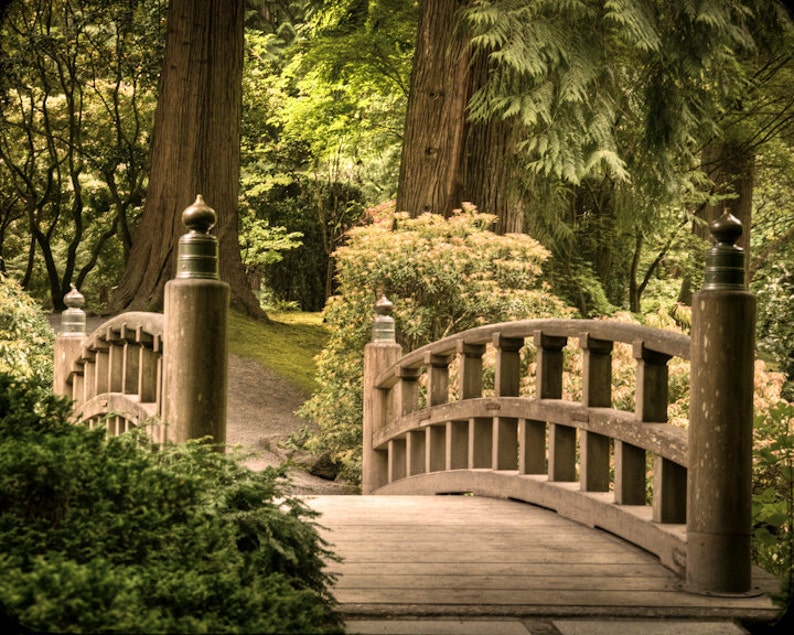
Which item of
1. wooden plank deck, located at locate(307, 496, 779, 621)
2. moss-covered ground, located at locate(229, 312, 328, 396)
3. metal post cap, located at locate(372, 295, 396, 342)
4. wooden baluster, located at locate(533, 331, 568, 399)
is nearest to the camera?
wooden plank deck, located at locate(307, 496, 779, 621)

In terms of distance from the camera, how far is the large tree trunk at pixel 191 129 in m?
15.9

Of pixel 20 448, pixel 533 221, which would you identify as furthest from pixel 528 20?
pixel 20 448

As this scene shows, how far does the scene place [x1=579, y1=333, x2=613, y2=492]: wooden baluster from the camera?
5.54m

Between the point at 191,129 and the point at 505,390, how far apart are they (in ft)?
34.2

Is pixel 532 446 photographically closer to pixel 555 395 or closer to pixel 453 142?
pixel 555 395

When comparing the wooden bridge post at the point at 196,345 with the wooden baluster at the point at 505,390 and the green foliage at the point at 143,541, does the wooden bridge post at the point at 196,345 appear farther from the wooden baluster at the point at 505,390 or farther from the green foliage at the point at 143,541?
the wooden baluster at the point at 505,390

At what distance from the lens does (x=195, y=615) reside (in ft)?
9.26

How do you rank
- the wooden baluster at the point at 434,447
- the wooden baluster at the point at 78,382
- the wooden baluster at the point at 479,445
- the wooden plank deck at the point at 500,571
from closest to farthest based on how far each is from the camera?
the wooden plank deck at the point at 500,571
the wooden baluster at the point at 479,445
the wooden baluster at the point at 434,447
the wooden baluster at the point at 78,382

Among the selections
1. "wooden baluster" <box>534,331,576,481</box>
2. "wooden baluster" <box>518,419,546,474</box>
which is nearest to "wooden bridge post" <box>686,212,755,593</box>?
"wooden baluster" <box>534,331,576,481</box>

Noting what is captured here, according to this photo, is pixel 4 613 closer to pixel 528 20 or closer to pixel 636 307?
pixel 528 20

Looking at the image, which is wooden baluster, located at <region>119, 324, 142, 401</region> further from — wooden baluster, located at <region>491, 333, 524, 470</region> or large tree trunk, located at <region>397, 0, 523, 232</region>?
large tree trunk, located at <region>397, 0, 523, 232</region>

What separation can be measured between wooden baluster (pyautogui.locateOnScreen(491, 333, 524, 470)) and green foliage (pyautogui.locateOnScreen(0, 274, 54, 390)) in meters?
6.68

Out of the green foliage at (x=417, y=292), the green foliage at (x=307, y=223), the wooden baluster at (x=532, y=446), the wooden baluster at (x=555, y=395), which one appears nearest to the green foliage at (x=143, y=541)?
the wooden baluster at (x=555, y=395)

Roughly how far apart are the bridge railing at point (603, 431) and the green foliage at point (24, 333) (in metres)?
4.96
